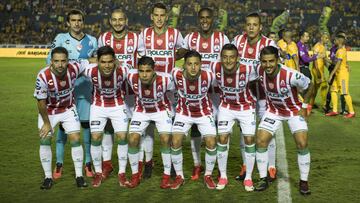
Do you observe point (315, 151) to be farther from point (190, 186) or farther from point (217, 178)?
point (190, 186)

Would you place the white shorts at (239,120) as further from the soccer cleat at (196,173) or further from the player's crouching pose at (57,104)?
the player's crouching pose at (57,104)

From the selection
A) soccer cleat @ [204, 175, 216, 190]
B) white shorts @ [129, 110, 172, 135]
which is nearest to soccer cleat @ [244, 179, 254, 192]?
soccer cleat @ [204, 175, 216, 190]

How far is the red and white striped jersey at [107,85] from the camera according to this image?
20.5 ft

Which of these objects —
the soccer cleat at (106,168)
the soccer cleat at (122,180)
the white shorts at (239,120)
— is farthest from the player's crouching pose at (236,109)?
the soccer cleat at (106,168)

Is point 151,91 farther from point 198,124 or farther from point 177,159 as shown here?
point 177,159

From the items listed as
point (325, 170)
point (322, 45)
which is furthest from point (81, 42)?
point (322, 45)

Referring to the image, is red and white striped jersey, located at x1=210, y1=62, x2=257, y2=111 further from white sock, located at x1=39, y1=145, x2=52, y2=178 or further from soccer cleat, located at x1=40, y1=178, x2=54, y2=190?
soccer cleat, located at x1=40, y1=178, x2=54, y2=190

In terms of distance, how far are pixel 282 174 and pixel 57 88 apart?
10.6 ft

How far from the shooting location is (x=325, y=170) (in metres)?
7.00

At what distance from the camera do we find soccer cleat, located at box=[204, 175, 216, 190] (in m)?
6.17

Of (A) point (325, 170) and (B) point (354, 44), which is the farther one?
(B) point (354, 44)

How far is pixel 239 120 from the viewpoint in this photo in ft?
20.4

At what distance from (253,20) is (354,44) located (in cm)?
2499

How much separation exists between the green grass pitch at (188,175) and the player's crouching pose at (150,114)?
1.03 ft
